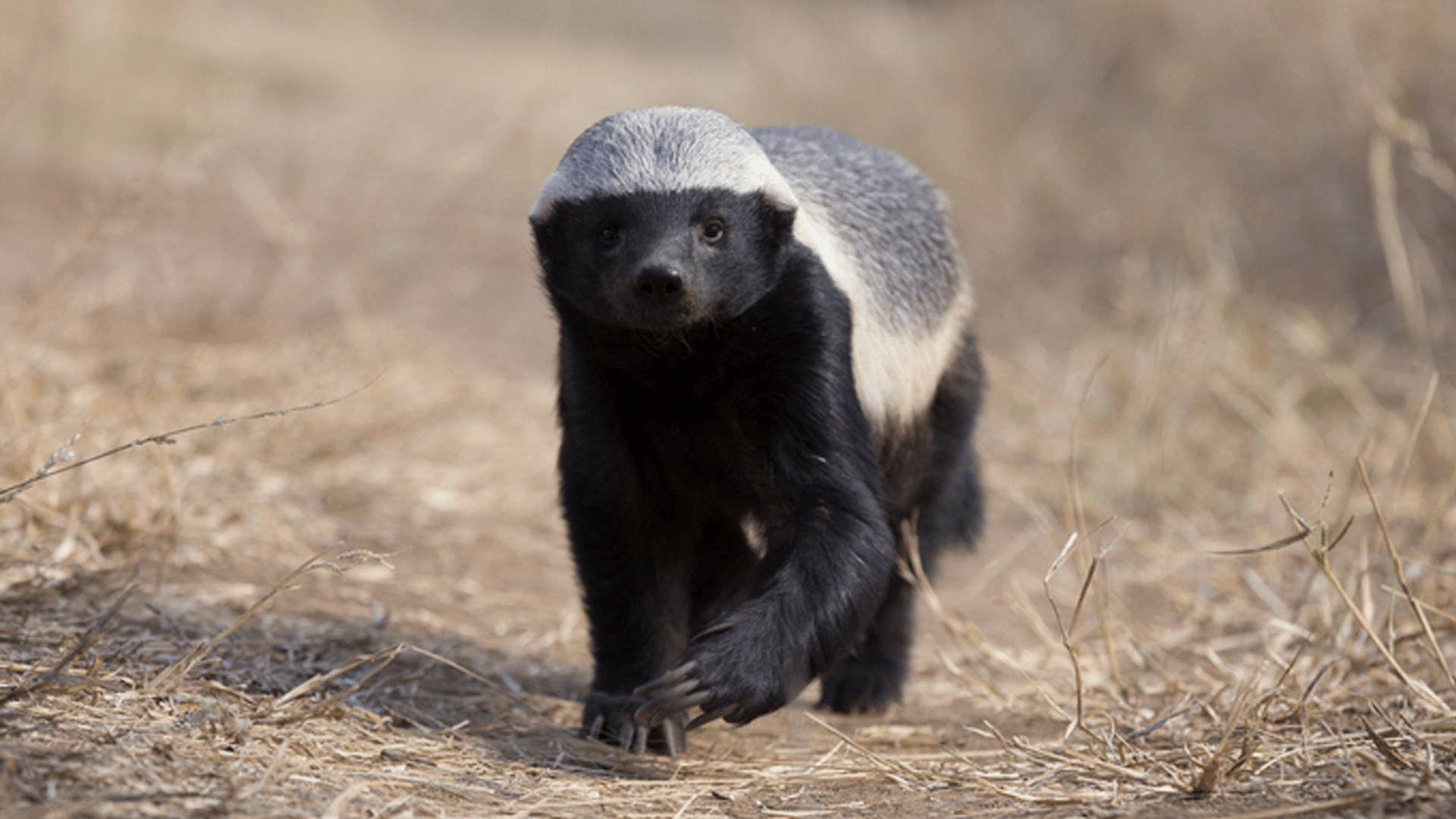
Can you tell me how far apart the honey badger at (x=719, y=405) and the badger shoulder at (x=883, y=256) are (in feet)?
0.04

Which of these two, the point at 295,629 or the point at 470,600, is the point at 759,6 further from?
the point at 295,629

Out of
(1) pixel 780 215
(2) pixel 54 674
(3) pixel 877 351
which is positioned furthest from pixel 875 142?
(2) pixel 54 674

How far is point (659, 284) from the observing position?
110 inches

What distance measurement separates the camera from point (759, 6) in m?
12.5

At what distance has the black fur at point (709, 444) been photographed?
9.46ft

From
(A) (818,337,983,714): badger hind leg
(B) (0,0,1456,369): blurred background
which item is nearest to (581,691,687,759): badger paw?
(A) (818,337,983,714): badger hind leg

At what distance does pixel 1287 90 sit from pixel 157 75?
7.53 meters

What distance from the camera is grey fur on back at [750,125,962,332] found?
360 centimetres

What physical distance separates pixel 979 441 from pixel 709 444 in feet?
12.9

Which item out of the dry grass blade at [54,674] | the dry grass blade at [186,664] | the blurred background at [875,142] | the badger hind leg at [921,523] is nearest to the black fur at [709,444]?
the badger hind leg at [921,523]

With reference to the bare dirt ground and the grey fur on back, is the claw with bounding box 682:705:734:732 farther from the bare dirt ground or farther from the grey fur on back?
the grey fur on back

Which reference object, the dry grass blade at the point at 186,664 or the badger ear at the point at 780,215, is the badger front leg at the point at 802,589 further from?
the dry grass blade at the point at 186,664

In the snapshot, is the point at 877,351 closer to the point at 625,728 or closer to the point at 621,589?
the point at 621,589

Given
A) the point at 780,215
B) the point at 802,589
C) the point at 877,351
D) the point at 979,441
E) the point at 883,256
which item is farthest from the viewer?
the point at 979,441
